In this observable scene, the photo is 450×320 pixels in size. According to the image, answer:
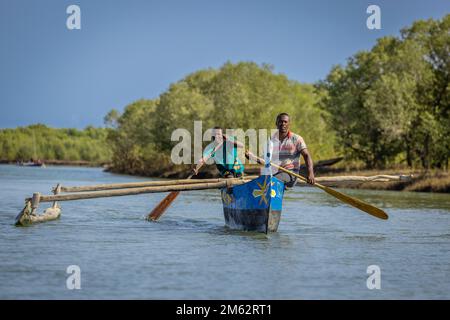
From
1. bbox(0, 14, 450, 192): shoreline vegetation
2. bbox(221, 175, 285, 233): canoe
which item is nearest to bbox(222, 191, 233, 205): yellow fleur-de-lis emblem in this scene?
bbox(221, 175, 285, 233): canoe

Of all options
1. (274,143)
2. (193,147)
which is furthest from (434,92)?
(274,143)

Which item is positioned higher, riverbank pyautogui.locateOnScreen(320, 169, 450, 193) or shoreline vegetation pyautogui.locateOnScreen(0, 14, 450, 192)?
shoreline vegetation pyautogui.locateOnScreen(0, 14, 450, 192)

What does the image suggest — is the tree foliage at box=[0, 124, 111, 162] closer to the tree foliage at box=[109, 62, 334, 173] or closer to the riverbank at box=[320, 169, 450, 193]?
the tree foliage at box=[109, 62, 334, 173]

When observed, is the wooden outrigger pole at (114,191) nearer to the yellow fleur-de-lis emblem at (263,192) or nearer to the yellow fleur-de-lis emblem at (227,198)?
the yellow fleur-de-lis emblem at (227,198)

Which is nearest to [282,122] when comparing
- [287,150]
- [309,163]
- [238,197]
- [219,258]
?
[287,150]

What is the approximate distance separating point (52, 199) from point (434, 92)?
40.4m

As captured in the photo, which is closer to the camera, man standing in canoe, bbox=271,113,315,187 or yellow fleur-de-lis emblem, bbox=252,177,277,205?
man standing in canoe, bbox=271,113,315,187

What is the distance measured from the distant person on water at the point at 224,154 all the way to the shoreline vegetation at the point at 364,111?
23192 millimetres

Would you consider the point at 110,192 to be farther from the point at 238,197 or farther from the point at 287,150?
the point at 287,150

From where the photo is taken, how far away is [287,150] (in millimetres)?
17078

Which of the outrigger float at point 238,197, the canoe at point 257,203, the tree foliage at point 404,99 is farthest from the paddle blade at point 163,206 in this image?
the tree foliage at point 404,99

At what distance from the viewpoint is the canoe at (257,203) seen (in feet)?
55.1

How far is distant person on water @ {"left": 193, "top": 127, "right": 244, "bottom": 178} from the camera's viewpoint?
18.4m

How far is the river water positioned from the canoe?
0.27 metres
